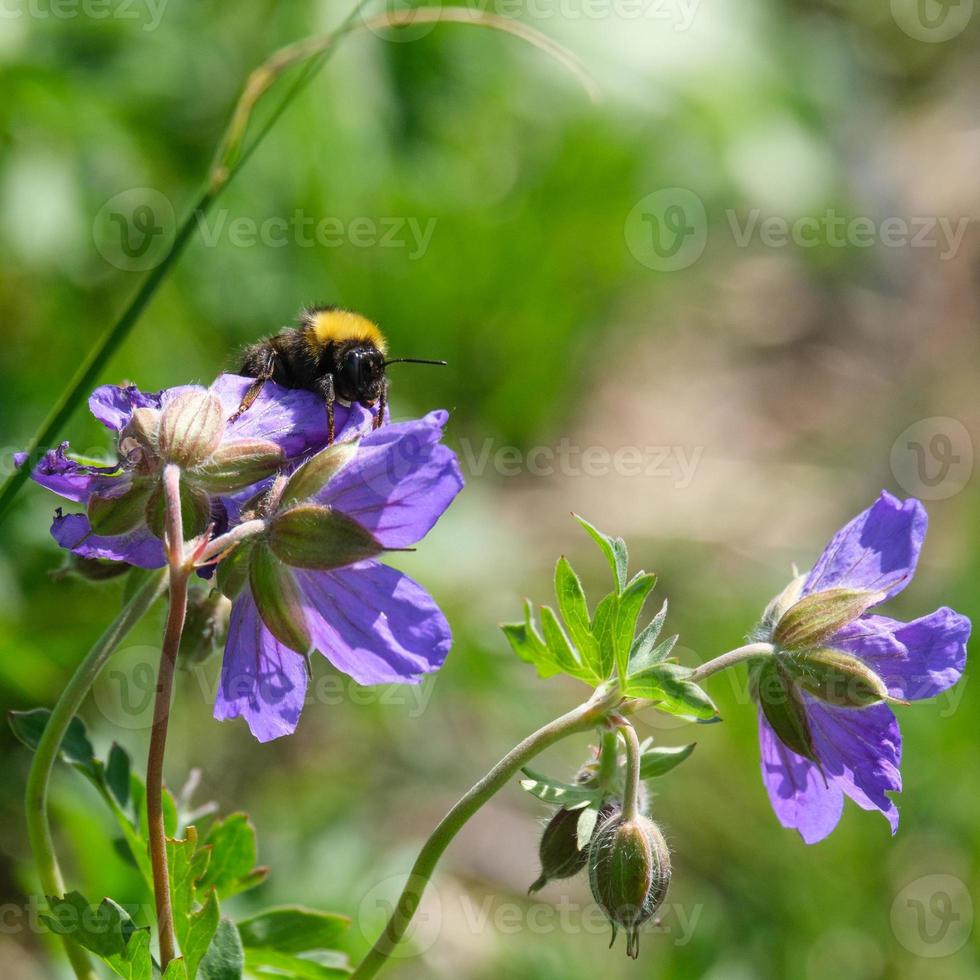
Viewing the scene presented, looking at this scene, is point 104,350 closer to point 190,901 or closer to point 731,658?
point 190,901

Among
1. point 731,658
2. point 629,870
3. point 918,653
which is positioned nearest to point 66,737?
point 629,870

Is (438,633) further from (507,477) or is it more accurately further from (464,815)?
(507,477)

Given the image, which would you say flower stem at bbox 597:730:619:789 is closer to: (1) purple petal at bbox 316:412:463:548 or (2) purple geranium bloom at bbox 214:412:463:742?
(2) purple geranium bloom at bbox 214:412:463:742

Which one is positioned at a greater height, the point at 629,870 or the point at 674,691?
the point at 674,691

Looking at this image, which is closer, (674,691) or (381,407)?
(674,691)

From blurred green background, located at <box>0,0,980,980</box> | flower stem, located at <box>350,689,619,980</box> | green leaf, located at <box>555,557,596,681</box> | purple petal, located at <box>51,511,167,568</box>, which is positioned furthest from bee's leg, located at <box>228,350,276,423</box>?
flower stem, located at <box>350,689,619,980</box>

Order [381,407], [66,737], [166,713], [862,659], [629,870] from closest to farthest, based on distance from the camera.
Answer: [166,713] < [629,870] < [862,659] < [66,737] < [381,407]
